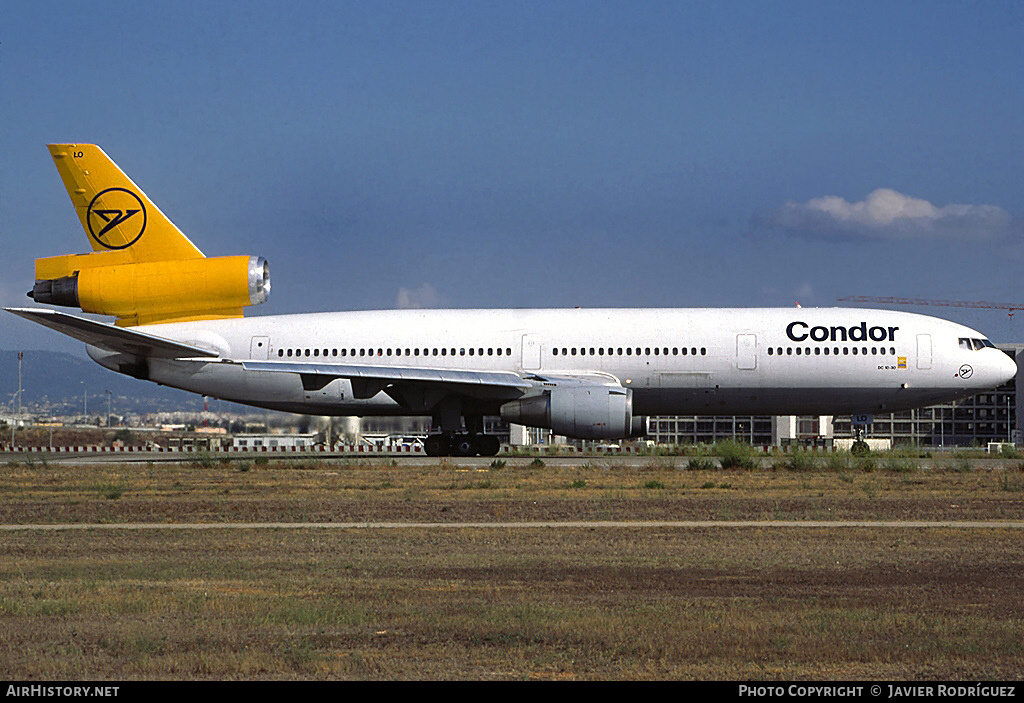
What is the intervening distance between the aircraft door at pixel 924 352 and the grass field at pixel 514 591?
13.0 m

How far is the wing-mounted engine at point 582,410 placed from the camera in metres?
34.6

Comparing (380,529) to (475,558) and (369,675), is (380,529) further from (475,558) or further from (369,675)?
(369,675)

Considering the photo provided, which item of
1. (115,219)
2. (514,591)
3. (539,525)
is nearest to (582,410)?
(115,219)

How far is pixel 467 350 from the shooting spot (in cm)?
3762

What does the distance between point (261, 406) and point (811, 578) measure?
28.4m

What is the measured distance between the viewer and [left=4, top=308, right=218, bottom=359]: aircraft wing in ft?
110

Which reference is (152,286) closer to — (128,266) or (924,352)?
(128,266)

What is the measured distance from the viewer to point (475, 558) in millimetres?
14867

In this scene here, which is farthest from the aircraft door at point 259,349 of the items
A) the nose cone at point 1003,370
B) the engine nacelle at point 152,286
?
the nose cone at point 1003,370

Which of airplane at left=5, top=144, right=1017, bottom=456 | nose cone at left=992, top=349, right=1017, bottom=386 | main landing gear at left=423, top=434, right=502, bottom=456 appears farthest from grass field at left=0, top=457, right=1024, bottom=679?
nose cone at left=992, top=349, right=1017, bottom=386

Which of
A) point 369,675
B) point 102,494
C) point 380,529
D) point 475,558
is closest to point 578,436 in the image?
point 102,494

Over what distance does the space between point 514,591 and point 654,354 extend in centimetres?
2458

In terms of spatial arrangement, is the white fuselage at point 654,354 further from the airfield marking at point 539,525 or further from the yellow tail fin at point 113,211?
the airfield marking at point 539,525
